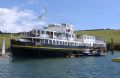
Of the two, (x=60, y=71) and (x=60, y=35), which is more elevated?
(x=60, y=35)

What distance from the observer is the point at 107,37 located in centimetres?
19250

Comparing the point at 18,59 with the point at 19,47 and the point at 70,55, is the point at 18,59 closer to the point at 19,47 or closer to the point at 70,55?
the point at 19,47

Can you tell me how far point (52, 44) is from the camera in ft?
334

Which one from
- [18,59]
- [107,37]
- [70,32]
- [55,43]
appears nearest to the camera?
[18,59]

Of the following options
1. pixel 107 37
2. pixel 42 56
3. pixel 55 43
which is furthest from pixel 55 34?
pixel 107 37

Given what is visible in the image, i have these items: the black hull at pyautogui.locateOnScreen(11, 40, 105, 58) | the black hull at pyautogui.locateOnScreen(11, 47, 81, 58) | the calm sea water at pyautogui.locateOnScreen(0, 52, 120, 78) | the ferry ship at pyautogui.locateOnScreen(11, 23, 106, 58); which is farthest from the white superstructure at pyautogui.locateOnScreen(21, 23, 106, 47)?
the calm sea water at pyautogui.locateOnScreen(0, 52, 120, 78)

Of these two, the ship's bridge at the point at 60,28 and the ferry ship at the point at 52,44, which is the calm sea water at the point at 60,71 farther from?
the ship's bridge at the point at 60,28

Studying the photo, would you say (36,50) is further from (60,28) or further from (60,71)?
(60,71)

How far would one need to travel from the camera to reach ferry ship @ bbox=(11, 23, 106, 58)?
3777 inches

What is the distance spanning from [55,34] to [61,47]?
212 inches

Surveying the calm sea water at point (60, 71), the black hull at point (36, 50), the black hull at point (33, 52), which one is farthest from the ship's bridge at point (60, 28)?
the calm sea water at point (60, 71)

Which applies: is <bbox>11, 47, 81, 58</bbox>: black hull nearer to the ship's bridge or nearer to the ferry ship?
the ferry ship

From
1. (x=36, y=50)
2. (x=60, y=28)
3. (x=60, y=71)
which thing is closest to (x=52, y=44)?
(x=36, y=50)

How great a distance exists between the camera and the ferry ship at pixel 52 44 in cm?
9594
